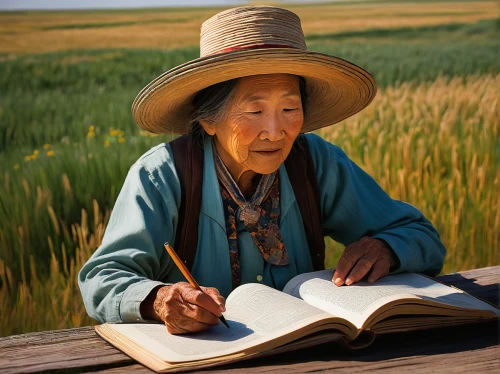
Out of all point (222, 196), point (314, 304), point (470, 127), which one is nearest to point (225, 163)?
point (222, 196)

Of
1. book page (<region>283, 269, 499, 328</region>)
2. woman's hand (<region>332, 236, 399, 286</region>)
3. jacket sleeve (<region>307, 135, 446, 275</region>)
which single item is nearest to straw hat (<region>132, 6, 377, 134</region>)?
jacket sleeve (<region>307, 135, 446, 275</region>)

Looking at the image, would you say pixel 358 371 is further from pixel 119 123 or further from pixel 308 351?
pixel 119 123

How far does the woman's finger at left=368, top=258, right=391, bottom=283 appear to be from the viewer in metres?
2.82

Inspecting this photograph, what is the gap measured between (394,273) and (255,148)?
648mm

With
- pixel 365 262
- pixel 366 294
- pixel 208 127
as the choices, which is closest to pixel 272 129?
pixel 208 127

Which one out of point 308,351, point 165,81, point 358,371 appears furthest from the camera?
point 165,81

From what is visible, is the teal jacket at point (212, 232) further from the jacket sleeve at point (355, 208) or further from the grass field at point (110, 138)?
the grass field at point (110, 138)

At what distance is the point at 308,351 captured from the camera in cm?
240

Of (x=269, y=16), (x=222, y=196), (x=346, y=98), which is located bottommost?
(x=222, y=196)

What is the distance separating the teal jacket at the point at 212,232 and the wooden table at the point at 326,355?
0.19 meters

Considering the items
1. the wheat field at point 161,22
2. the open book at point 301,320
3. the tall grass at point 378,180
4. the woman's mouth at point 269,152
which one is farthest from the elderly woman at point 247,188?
the wheat field at point 161,22

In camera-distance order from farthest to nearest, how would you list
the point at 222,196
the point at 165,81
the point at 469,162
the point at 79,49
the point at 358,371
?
the point at 79,49
the point at 469,162
the point at 222,196
the point at 165,81
the point at 358,371

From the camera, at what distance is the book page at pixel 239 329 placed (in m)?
2.27

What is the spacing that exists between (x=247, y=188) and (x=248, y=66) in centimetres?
54
